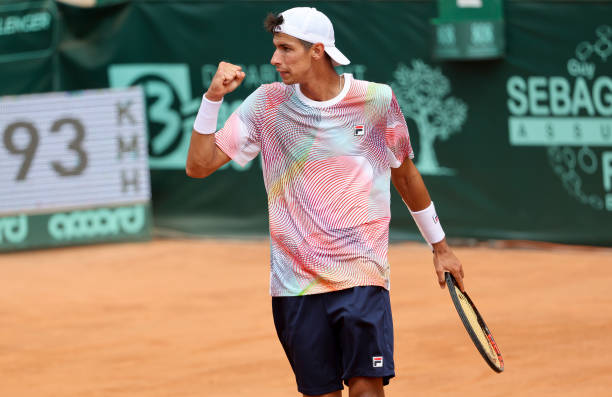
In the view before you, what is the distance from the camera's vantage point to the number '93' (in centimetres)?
1047

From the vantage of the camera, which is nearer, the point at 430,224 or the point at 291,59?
the point at 291,59

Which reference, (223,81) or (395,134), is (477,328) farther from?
(223,81)

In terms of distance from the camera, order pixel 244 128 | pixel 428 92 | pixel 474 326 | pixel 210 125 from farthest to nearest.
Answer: pixel 428 92, pixel 474 326, pixel 244 128, pixel 210 125

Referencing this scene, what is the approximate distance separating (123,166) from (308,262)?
7.47 metres

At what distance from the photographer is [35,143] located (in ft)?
34.5

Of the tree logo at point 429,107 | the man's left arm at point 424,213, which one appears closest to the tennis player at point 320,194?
the man's left arm at point 424,213

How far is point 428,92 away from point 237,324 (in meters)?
3.95

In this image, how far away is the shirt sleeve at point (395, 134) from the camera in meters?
3.51

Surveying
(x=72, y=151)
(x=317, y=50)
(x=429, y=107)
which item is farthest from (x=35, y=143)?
(x=317, y=50)

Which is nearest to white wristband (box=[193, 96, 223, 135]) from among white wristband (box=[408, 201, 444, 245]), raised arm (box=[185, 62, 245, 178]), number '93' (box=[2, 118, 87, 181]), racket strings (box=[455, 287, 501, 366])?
raised arm (box=[185, 62, 245, 178])

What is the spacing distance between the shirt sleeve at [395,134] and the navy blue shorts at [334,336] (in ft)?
1.52

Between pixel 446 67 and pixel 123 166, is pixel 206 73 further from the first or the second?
pixel 446 67

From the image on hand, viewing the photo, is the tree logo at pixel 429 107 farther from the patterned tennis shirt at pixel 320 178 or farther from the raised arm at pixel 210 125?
the raised arm at pixel 210 125

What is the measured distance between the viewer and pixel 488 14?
9.63 meters
